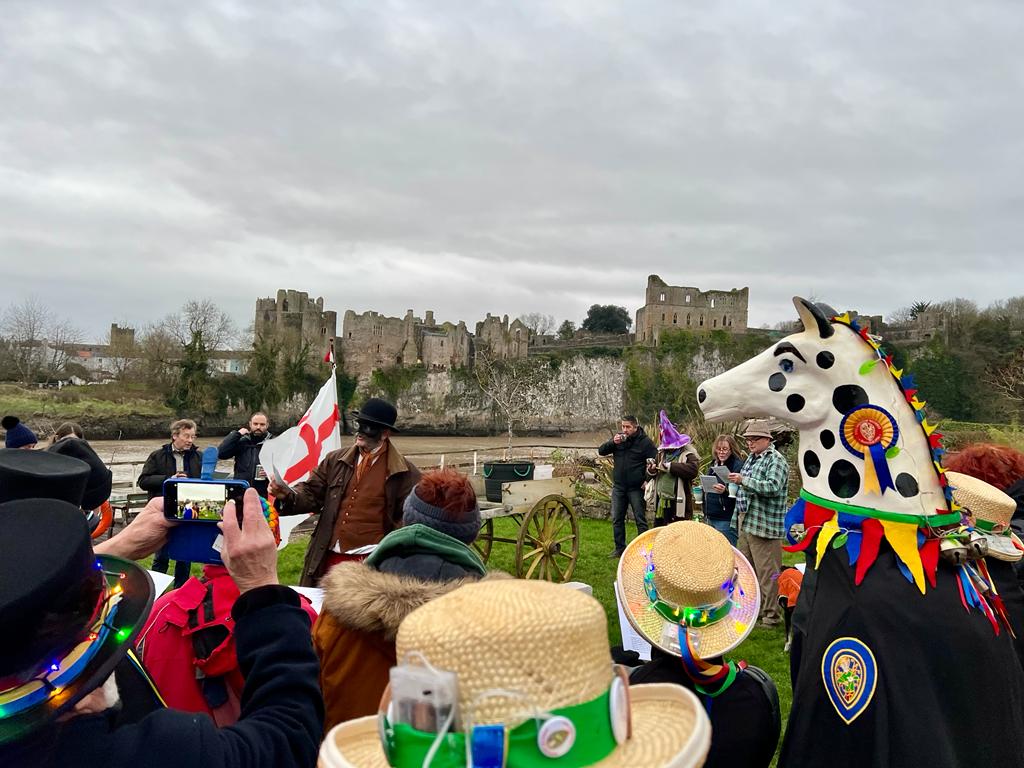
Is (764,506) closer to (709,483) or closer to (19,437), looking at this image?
(709,483)

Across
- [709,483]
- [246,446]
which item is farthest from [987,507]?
[246,446]

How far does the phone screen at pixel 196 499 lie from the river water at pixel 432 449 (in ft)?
35.8

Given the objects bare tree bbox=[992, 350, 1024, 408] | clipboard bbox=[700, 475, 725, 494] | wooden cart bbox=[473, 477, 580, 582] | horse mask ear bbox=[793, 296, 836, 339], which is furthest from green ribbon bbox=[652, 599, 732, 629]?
bare tree bbox=[992, 350, 1024, 408]

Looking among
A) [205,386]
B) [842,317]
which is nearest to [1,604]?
[842,317]

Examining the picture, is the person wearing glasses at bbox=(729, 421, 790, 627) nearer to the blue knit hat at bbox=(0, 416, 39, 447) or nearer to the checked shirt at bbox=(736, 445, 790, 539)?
the checked shirt at bbox=(736, 445, 790, 539)

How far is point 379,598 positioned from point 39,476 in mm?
954

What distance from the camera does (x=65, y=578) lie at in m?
1.14

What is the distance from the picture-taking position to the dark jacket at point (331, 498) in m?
4.68

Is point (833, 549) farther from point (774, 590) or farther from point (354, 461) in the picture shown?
point (774, 590)

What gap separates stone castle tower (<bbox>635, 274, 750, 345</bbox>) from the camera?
6216cm

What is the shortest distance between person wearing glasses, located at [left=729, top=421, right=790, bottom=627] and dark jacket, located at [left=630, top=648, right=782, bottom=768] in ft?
12.6

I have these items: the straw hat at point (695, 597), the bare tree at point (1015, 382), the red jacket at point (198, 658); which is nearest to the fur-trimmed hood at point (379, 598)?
the red jacket at point (198, 658)

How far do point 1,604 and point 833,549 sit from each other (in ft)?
7.88

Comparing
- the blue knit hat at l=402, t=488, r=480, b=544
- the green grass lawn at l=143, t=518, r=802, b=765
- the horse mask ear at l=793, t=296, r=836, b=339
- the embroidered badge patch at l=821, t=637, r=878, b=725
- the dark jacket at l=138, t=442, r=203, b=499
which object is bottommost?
the green grass lawn at l=143, t=518, r=802, b=765
